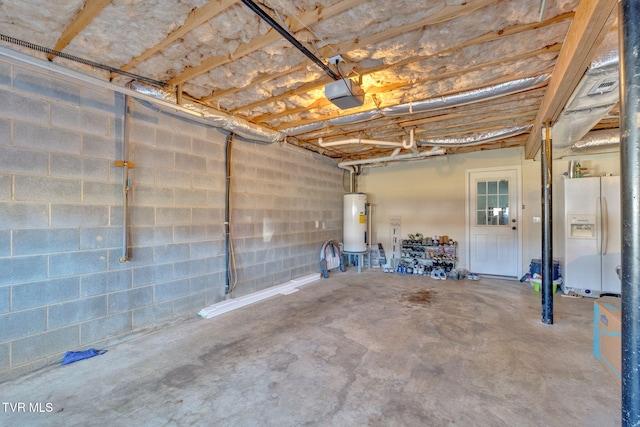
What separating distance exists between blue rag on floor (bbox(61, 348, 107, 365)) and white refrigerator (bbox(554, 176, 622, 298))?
6010 mm

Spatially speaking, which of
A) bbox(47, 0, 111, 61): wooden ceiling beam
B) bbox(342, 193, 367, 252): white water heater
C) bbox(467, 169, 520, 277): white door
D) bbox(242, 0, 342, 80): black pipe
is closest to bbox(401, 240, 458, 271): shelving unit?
bbox(467, 169, 520, 277): white door

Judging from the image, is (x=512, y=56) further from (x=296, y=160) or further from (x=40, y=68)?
(x=40, y=68)

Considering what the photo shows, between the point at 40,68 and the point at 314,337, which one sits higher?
the point at 40,68

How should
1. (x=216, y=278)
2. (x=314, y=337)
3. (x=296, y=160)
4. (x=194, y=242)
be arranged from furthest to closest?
(x=296, y=160)
(x=216, y=278)
(x=194, y=242)
(x=314, y=337)

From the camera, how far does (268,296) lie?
4.26 metres

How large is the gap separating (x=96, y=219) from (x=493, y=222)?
6245mm

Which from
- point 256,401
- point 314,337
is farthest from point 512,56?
point 256,401

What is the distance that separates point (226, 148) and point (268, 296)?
7.34 ft

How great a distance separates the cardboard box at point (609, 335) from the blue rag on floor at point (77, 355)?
13.8 feet

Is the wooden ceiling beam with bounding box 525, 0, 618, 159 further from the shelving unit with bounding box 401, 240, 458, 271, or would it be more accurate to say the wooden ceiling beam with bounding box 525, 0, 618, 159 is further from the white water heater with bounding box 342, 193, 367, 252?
the white water heater with bounding box 342, 193, 367, 252

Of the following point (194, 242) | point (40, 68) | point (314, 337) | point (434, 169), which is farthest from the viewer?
point (434, 169)

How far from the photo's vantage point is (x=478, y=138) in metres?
4.36

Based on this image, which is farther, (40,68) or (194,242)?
(194,242)

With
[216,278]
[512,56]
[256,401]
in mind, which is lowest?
[256,401]
